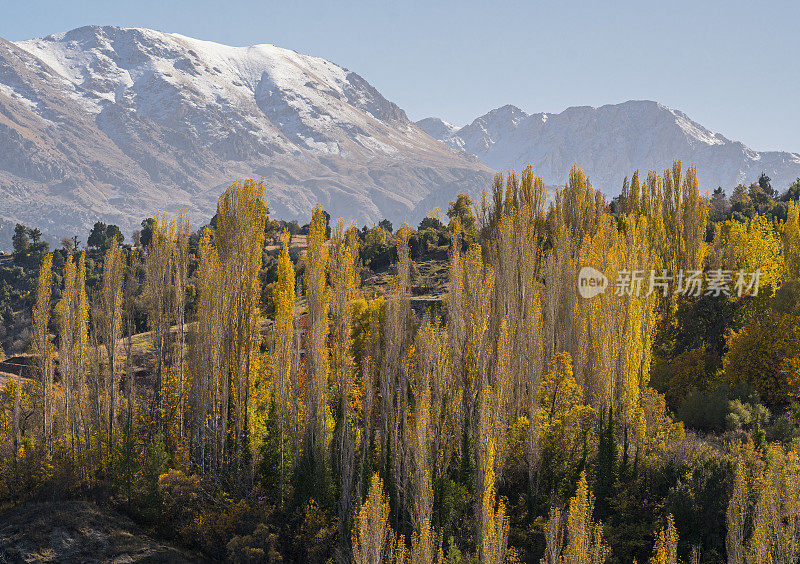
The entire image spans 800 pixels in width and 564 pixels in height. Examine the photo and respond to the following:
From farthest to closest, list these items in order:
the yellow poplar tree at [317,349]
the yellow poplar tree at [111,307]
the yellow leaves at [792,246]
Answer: the yellow leaves at [792,246] < the yellow poplar tree at [111,307] < the yellow poplar tree at [317,349]

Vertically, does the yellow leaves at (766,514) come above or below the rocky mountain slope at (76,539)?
above

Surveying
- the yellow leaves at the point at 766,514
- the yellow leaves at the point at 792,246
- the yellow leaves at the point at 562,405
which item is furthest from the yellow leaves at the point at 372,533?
the yellow leaves at the point at 792,246

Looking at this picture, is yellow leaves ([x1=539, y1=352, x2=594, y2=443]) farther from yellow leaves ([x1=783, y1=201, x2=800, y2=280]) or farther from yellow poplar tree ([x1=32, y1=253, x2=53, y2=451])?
yellow poplar tree ([x1=32, y1=253, x2=53, y2=451])

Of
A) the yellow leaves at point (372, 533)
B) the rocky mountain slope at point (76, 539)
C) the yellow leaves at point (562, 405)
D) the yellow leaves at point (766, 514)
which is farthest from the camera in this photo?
the yellow leaves at point (562, 405)

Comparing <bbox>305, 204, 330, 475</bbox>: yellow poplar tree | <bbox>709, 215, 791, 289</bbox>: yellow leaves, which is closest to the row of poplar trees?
<bbox>305, 204, 330, 475</bbox>: yellow poplar tree

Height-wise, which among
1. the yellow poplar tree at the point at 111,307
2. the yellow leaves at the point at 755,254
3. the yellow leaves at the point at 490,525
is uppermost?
the yellow leaves at the point at 755,254

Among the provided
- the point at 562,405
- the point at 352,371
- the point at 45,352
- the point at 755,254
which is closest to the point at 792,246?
the point at 755,254

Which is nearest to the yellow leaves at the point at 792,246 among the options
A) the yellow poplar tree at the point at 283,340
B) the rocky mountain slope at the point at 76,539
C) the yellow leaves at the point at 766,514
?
the yellow leaves at the point at 766,514

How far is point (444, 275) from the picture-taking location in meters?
57.8

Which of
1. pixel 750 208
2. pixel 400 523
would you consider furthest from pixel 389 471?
pixel 750 208

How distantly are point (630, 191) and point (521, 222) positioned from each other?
1812 cm

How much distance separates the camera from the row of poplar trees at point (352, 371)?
89.2 ft

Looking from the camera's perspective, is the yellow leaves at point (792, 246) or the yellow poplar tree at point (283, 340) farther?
the yellow leaves at point (792, 246)

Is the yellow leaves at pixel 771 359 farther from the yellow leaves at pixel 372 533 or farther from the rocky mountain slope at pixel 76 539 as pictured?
the rocky mountain slope at pixel 76 539
